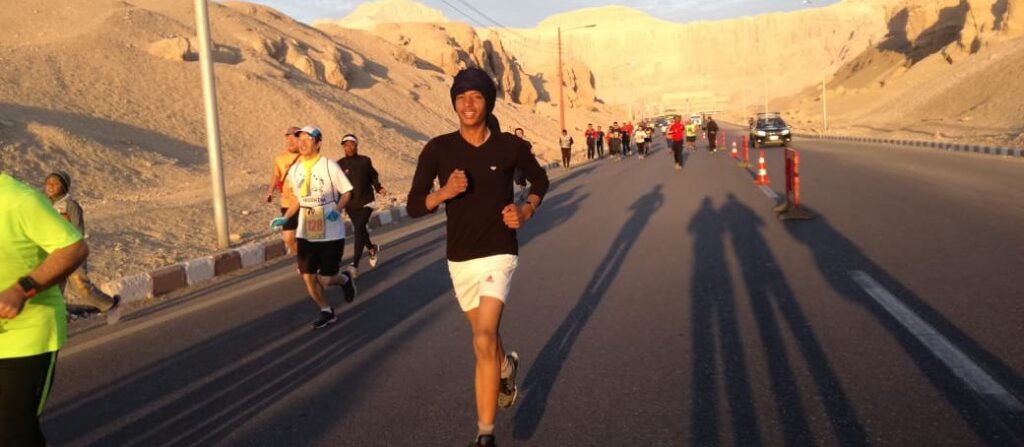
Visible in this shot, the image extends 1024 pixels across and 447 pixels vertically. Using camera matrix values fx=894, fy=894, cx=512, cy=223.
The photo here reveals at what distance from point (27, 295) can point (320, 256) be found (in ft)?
15.4

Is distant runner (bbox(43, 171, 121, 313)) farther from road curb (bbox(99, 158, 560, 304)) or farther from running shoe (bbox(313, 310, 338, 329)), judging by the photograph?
running shoe (bbox(313, 310, 338, 329))

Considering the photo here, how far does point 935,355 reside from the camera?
5.43 m

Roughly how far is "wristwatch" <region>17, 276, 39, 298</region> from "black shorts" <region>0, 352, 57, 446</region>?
0.81 feet

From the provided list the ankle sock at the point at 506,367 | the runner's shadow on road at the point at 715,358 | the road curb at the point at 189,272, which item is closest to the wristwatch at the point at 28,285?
the ankle sock at the point at 506,367

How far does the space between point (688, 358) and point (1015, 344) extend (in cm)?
205

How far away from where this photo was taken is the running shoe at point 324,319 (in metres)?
7.30

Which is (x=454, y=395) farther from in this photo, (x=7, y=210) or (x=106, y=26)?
(x=106, y=26)

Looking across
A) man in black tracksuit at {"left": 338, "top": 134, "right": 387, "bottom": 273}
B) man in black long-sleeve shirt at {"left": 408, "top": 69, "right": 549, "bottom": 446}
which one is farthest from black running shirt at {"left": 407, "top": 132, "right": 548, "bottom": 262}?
man in black tracksuit at {"left": 338, "top": 134, "right": 387, "bottom": 273}

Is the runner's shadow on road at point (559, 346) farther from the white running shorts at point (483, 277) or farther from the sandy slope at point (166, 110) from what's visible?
the sandy slope at point (166, 110)

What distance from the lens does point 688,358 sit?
223 inches

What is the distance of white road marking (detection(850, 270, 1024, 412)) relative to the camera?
15.0 feet

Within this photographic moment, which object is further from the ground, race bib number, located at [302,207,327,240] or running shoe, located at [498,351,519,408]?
race bib number, located at [302,207,327,240]

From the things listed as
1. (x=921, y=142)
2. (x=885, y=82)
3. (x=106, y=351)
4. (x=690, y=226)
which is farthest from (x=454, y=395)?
(x=885, y=82)

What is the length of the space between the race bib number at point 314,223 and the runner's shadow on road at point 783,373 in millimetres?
3173
